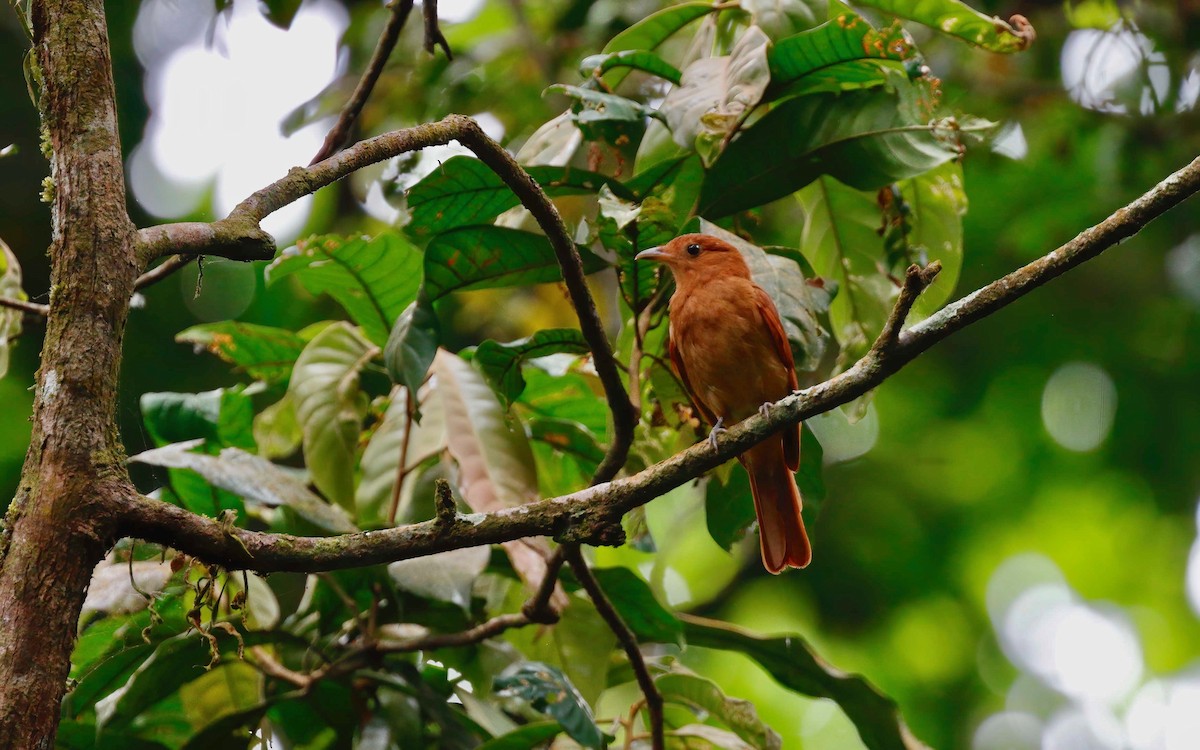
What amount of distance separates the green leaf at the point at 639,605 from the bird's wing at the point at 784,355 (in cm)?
55

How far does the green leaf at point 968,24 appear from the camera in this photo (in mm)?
2754

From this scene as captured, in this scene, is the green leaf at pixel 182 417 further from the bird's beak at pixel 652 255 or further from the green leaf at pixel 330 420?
the bird's beak at pixel 652 255

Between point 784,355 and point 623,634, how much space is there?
102 cm

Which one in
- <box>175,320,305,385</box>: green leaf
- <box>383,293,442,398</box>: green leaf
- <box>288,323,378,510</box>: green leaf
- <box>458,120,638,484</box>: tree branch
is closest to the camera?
<box>458,120,638,484</box>: tree branch

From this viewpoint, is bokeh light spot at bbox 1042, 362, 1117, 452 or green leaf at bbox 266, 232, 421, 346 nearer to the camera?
green leaf at bbox 266, 232, 421, 346

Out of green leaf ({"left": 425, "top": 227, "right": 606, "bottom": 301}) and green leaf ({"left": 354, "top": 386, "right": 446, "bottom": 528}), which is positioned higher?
green leaf ({"left": 425, "top": 227, "right": 606, "bottom": 301})

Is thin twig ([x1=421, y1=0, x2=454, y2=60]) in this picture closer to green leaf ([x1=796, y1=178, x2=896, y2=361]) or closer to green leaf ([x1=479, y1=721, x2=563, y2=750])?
green leaf ([x1=796, y1=178, x2=896, y2=361])

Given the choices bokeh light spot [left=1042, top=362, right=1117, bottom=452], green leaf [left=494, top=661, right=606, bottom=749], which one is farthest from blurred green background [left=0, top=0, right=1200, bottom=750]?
green leaf [left=494, top=661, right=606, bottom=749]

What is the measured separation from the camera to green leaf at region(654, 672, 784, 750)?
9.20ft

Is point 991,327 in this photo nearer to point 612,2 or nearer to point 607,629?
point 612,2

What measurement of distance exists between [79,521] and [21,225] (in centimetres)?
460

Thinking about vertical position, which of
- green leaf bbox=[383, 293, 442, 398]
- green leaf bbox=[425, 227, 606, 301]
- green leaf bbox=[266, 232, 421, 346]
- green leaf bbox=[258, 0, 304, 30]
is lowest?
green leaf bbox=[383, 293, 442, 398]

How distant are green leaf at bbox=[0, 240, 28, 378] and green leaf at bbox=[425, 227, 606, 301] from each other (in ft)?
3.93

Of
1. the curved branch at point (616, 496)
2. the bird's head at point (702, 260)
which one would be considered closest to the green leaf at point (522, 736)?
the curved branch at point (616, 496)
